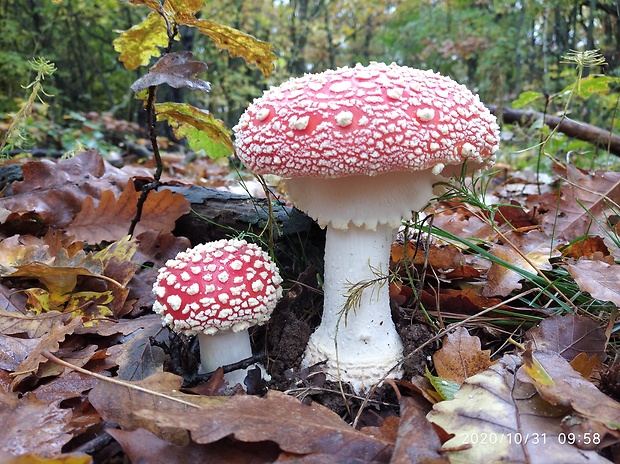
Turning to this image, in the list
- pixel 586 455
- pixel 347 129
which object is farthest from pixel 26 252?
pixel 586 455

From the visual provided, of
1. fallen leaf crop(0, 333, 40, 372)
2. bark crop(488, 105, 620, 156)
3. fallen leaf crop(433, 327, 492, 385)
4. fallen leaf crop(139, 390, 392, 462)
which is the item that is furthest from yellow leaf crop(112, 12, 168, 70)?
bark crop(488, 105, 620, 156)

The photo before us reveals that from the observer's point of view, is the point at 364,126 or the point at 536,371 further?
the point at 364,126

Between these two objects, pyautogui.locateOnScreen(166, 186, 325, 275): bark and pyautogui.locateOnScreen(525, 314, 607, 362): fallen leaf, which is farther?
pyautogui.locateOnScreen(166, 186, 325, 275): bark

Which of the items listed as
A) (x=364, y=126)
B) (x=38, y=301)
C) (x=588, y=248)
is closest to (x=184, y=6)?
(x=364, y=126)

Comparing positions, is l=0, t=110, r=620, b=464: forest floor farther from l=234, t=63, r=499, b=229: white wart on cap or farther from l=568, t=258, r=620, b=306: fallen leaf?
l=234, t=63, r=499, b=229: white wart on cap

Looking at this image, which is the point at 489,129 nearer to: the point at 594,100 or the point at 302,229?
the point at 302,229

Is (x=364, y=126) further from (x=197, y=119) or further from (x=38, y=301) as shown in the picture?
(x=38, y=301)
